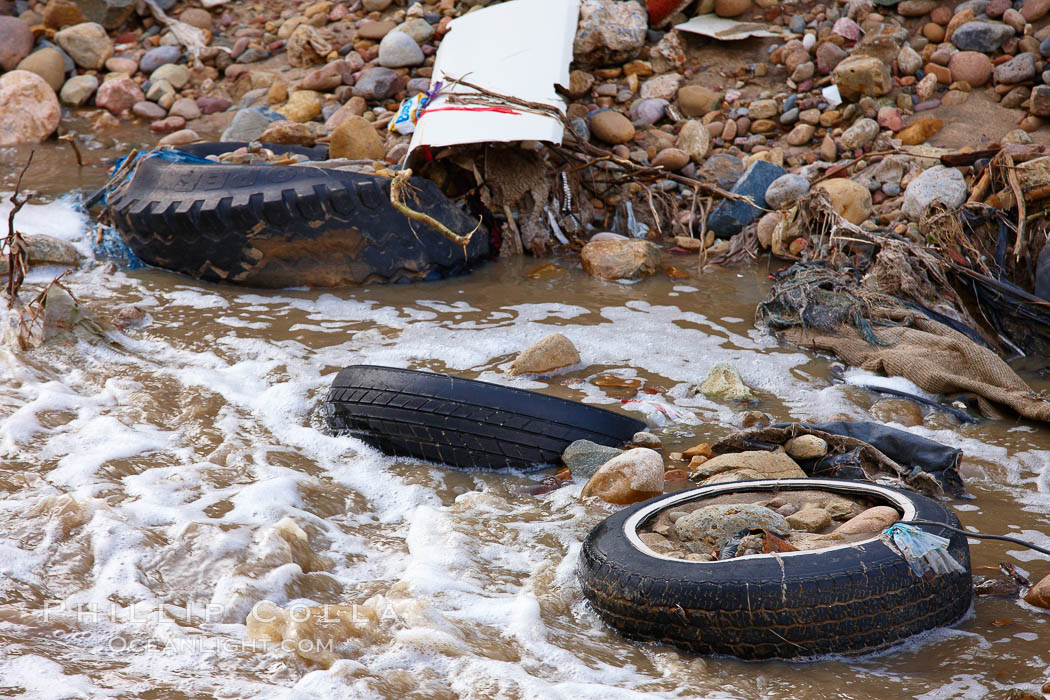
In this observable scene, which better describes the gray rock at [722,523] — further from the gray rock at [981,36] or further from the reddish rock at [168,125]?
the reddish rock at [168,125]

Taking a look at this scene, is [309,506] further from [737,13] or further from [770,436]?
[737,13]

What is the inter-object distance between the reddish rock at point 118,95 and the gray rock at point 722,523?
30.0ft

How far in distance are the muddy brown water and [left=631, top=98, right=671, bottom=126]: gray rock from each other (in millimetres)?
2638

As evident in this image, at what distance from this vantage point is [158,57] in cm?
1013

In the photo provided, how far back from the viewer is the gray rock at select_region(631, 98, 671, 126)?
782cm

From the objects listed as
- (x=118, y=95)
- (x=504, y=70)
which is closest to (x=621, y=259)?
(x=504, y=70)

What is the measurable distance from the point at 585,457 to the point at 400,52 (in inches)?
255

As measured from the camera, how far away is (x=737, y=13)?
339 inches

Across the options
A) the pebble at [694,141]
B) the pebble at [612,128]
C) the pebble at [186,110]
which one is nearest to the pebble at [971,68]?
the pebble at [694,141]

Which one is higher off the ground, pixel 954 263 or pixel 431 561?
pixel 954 263

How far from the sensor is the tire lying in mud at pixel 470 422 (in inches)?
147

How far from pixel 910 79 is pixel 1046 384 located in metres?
4.01

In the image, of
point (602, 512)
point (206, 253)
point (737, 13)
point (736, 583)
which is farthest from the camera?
point (737, 13)

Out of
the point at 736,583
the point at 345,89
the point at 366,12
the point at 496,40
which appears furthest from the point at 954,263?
the point at 366,12
